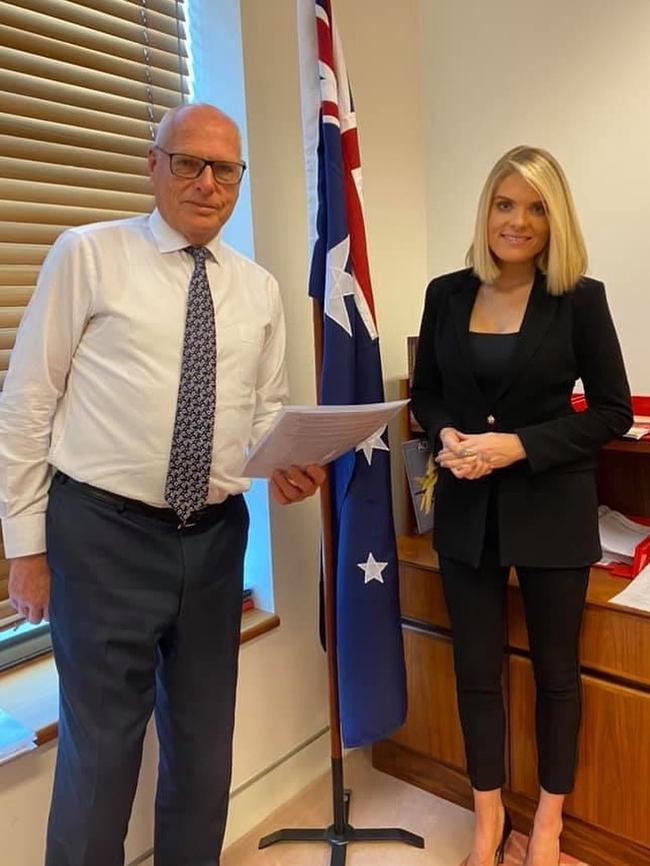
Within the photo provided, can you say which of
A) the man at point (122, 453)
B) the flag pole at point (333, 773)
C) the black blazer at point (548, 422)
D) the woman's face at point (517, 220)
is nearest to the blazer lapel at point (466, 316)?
the black blazer at point (548, 422)

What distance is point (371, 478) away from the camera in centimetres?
169

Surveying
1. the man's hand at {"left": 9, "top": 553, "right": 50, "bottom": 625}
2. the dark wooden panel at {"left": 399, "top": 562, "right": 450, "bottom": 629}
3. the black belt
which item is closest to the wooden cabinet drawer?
the dark wooden panel at {"left": 399, "top": 562, "right": 450, "bottom": 629}

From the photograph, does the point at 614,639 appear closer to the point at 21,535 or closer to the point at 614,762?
the point at 614,762

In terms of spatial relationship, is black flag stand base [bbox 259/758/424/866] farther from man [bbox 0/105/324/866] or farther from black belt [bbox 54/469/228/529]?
black belt [bbox 54/469/228/529]

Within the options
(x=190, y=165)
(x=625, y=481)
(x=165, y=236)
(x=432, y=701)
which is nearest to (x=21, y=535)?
(x=165, y=236)

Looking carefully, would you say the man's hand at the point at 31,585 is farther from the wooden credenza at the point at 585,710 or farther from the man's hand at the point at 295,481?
the wooden credenza at the point at 585,710

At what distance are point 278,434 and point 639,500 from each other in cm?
123

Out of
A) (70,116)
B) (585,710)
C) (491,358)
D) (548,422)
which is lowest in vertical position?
(585,710)

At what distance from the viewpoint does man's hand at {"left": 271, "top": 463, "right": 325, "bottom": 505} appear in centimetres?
Answer: 137

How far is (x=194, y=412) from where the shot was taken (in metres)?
1.26

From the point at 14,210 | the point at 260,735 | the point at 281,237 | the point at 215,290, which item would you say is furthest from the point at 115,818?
the point at 281,237

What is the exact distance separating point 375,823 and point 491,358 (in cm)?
125

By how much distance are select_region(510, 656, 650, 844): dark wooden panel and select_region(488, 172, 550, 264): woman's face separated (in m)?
0.96

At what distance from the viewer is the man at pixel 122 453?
1.19 m
